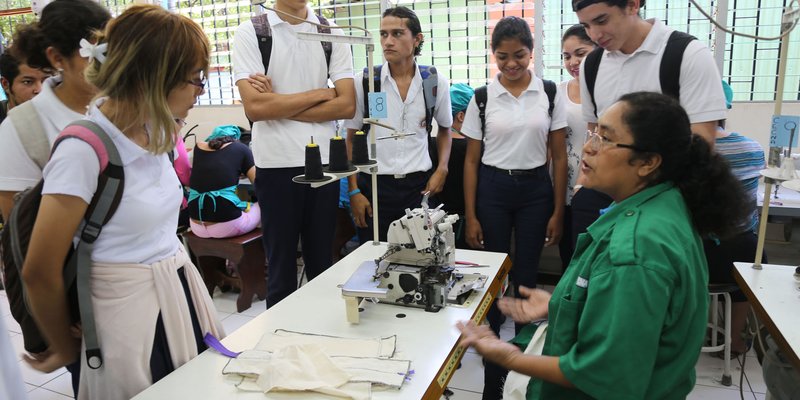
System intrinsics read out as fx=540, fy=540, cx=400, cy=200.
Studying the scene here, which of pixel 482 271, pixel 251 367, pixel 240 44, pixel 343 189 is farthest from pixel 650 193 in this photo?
pixel 343 189

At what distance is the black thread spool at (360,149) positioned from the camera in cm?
185

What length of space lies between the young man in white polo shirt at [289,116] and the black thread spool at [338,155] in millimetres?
513

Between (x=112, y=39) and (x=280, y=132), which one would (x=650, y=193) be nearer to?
(x=112, y=39)

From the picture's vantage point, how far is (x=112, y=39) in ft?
3.76

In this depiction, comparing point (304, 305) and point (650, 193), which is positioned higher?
point (650, 193)

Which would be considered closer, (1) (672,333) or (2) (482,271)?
(1) (672,333)

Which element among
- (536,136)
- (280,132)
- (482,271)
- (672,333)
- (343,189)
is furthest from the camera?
(343,189)

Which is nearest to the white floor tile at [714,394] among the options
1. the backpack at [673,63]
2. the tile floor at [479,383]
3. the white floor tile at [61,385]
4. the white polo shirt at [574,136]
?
the tile floor at [479,383]

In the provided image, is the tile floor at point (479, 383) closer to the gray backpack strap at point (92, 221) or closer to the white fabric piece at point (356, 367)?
the white fabric piece at point (356, 367)

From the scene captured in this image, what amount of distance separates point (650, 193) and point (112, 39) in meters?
1.20

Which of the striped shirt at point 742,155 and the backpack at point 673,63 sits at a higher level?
the backpack at point 673,63

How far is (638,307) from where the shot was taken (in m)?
1.02

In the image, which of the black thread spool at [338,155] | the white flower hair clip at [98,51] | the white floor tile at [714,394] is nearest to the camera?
the white flower hair clip at [98,51]

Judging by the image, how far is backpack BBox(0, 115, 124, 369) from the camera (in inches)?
43.6
